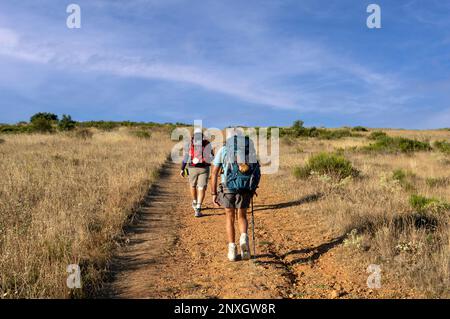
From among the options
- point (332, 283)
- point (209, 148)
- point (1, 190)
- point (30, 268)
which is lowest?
point (332, 283)

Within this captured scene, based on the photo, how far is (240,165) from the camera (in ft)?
18.5

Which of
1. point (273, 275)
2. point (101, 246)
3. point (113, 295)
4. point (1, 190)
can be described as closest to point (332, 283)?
point (273, 275)

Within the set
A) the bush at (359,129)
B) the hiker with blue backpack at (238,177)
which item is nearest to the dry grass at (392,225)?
the hiker with blue backpack at (238,177)

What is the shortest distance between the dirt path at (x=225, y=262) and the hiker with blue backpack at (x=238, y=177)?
0.47m

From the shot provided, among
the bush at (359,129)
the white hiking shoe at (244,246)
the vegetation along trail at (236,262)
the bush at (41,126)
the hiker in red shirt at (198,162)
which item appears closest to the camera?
the vegetation along trail at (236,262)

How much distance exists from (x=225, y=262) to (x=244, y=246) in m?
0.38

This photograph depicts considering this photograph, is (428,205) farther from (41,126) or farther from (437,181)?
(41,126)

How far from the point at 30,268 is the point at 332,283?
3.63m

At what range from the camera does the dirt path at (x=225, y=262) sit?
4.84m

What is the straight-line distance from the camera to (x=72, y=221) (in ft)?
21.7

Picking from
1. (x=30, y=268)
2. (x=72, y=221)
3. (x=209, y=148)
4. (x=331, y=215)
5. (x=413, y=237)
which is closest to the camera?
(x=30, y=268)

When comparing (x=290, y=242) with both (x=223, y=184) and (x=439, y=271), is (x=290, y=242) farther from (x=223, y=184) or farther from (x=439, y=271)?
(x=439, y=271)

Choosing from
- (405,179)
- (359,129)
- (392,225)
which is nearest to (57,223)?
(392,225)

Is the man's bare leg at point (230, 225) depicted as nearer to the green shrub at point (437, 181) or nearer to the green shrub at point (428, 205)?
the green shrub at point (428, 205)
